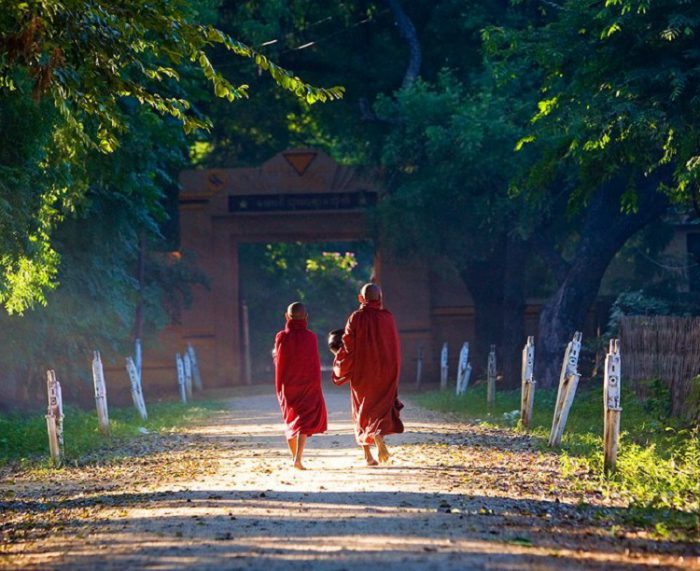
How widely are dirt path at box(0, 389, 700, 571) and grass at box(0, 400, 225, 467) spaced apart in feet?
6.24

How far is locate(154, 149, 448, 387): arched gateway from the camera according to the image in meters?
32.7

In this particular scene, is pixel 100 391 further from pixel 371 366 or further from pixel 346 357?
pixel 371 366

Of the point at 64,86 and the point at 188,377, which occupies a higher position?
the point at 64,86

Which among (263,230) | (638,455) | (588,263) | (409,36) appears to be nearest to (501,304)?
(263,230)

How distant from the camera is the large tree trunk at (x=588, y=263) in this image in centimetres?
2175

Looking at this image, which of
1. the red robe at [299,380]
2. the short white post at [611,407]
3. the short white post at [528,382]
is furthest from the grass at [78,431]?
the short white post at [611,407]

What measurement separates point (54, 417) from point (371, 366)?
3.81 meters

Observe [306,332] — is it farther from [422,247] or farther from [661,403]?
[422,247]

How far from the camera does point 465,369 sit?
25.3 meters

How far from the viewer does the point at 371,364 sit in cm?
1238

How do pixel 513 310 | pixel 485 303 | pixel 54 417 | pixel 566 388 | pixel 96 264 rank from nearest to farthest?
1. pixel 566 388
2. pixel 54 417
3. pixel 96 264
4. pixel 513 310
5. pixel 485 303

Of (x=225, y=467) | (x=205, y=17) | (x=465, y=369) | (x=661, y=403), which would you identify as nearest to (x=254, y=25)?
(x=205, y=17)

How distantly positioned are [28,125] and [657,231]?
19926 millimetres

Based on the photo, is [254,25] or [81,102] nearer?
[81,102]
